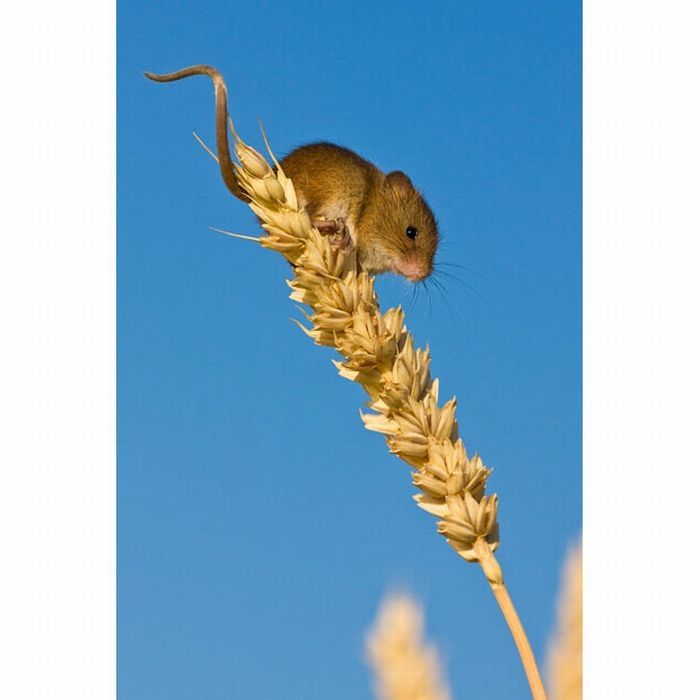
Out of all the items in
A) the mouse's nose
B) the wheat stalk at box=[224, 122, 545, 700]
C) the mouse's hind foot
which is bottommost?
the wheat stalk at box=[224, 122, 545, 700]

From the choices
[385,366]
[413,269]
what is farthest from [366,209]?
[385,366]

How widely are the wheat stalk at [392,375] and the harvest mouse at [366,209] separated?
1.18 metres

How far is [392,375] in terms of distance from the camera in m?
1.28

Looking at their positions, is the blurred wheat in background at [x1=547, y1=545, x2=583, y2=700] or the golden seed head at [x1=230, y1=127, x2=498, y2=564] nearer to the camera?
the golden seed head at [x1=230, y1=127, x2=498, y2=564]

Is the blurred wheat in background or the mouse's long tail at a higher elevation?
the mouse's long tail

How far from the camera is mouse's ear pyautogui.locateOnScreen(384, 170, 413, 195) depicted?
9.16 ft

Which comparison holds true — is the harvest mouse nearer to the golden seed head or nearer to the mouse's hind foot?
the mouse's hind foot
